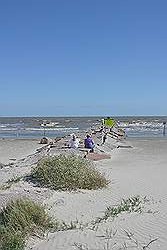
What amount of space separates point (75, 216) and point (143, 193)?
3195mm

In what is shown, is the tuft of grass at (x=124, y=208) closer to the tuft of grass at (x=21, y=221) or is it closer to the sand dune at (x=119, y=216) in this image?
the sand dune at (x=119, y=216)

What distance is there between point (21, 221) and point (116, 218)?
6.68 feet

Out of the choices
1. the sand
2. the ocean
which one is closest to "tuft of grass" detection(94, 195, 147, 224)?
the sand

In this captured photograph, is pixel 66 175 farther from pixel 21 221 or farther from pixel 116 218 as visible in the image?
pixel 21 221

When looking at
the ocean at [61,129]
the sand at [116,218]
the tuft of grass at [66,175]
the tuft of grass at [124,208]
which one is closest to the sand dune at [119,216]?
the sand at [116,218]

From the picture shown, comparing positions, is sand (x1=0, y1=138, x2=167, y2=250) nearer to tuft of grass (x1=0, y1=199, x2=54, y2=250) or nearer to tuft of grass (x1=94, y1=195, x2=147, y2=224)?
tuft of grass (x1=94, y1=195, x2=147, y2=224)

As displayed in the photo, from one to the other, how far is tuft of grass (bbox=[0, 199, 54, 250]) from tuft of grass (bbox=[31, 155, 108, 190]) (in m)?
3.34

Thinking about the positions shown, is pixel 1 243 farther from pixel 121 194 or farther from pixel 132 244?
pixel 121 194

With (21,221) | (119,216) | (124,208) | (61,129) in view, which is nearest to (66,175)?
(124,208)

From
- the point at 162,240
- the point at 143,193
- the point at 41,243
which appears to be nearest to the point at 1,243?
the point at 41,243

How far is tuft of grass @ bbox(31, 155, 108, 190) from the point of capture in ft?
39.6

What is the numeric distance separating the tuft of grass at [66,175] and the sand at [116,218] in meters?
0.30

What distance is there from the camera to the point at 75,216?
378 inches

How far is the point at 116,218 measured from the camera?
902 cm
